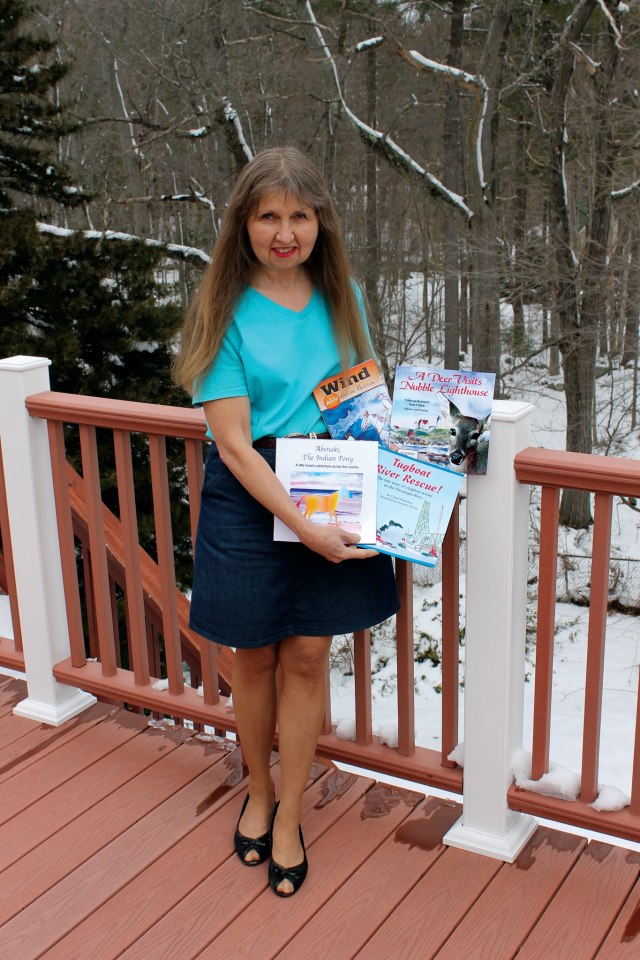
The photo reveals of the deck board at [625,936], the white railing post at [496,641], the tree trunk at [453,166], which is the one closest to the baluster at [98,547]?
the white railing post at [496,641]

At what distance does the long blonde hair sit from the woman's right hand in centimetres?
35

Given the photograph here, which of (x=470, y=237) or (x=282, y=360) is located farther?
(x=470, y=237)

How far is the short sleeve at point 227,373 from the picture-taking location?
199 centimetres

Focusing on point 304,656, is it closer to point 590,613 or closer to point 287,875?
point 287,875

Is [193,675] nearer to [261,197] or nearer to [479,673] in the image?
[479,673]

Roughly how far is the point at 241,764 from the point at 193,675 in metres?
2.26

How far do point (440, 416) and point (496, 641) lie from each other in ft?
1.78

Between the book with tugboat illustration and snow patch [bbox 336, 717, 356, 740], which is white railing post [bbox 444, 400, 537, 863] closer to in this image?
the book with tugboat illustration

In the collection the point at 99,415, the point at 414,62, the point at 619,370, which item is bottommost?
the point at 619,370

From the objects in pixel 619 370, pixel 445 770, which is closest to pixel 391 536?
pixel 445 770

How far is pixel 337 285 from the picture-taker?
2.09 m

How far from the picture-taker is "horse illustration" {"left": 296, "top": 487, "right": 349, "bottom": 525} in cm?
205

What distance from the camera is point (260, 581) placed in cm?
210

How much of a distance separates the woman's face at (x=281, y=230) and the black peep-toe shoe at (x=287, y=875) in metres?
1.31
